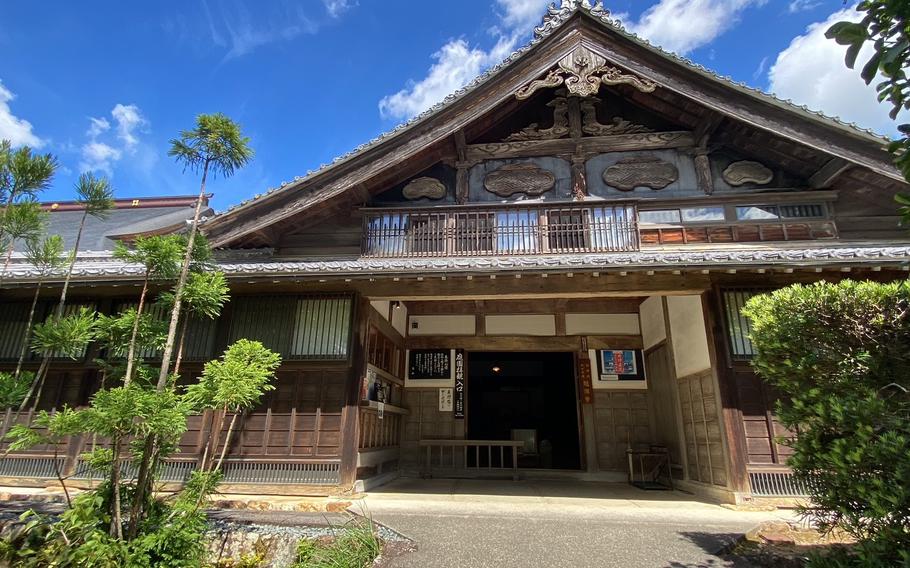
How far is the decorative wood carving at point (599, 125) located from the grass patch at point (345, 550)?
7.95 m

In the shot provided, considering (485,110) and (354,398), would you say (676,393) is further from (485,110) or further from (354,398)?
(485,110)

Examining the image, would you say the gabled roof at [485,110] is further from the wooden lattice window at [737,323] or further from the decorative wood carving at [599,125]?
the wooden lattice window at [737,323]

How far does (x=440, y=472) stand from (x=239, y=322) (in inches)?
201

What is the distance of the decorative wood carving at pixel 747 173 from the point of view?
8219mm

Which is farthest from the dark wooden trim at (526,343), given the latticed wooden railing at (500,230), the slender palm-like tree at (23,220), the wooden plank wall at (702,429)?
the slender palm-like tree at (23,220)

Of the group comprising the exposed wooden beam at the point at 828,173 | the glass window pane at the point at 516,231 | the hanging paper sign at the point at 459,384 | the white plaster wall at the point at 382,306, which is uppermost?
the exposed wooden beam at the point at 828,173

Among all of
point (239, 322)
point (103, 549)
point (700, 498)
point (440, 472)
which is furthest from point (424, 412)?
point (103, 549)

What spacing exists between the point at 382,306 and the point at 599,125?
221 inches

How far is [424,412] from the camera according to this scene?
32.5ft

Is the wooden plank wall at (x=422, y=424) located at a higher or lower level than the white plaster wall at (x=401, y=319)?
lower

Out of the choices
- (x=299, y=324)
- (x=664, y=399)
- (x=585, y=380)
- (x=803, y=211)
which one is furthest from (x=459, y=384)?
(x=803, y=211)

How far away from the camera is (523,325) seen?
393 inches

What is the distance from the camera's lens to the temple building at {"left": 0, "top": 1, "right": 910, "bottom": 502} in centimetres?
666

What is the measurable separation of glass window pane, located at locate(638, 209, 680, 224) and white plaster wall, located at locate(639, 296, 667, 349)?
4.80 ft
